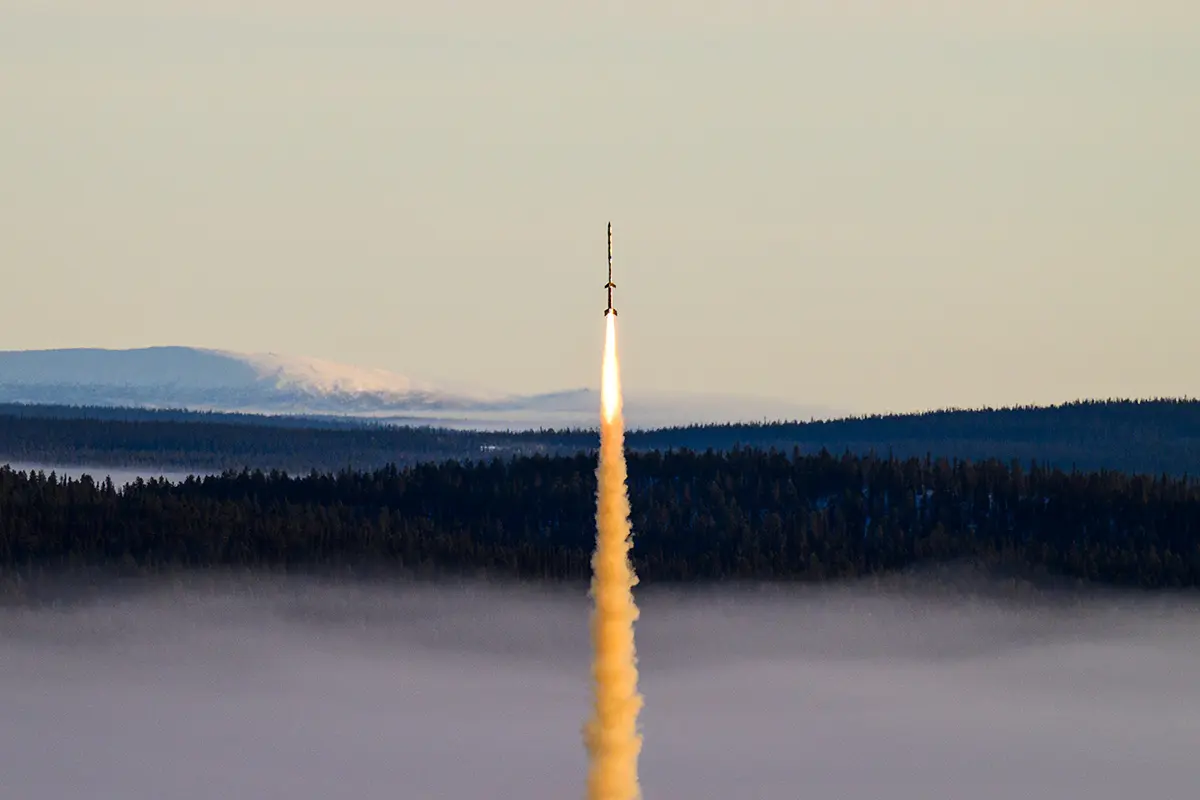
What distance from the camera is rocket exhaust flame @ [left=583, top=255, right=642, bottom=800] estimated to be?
13038 cm

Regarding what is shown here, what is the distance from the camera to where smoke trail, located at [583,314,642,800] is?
130 m

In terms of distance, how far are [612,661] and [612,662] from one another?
0.05 metres

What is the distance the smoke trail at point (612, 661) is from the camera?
13025 centimetres

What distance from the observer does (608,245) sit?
320 feet

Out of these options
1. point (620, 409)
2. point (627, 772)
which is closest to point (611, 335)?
point (620, 409)

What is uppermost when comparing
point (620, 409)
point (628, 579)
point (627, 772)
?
point (620, 409)

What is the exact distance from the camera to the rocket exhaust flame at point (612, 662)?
13038cm

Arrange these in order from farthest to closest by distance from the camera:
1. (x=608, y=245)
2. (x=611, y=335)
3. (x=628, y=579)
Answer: (x=628, y=579), (x=611, y=335), (x=608, y=245)

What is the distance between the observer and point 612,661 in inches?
5197

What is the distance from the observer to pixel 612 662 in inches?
5197

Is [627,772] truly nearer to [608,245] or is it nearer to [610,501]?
[610,501]

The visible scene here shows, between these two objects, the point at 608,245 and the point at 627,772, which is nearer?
the point at 608,245

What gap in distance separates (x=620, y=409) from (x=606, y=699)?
17.3m

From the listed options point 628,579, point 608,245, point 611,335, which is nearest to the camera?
point 608,245
